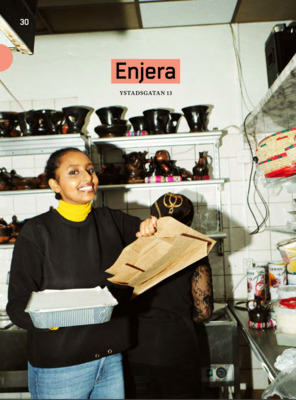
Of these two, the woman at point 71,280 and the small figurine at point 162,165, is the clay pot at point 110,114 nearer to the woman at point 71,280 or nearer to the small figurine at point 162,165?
the small figurine at point 162,165

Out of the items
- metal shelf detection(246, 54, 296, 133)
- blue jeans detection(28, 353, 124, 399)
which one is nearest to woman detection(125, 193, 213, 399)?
blue jeans detection(28, 353, 124, 399)

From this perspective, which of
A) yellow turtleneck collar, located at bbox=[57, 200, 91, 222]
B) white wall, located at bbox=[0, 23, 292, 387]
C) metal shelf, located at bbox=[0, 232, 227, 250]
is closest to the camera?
yellow turtleneck collar, located at bbox=[57, 200, 91, 222]

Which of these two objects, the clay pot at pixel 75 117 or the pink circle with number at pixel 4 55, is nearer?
the pink circle with number at pixel 4 55

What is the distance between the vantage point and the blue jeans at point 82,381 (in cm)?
120

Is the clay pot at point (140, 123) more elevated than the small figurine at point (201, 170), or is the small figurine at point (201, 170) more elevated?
the clay pot at point (140, 123)

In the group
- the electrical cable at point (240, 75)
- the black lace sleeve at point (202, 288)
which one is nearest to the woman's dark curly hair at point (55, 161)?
the black lace sleeve at point (202, 288)

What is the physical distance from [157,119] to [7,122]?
0.98 m

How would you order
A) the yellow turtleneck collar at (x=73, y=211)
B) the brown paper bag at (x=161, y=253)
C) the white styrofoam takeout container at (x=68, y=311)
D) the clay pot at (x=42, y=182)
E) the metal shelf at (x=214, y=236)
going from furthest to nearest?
the clay pot at (x=42, y=182)
the metal shelf at (x=214, y=236)
the yellow turtleneck collar at (x=73, y=211)
the brown paper bag at (x=161, y=253)
the white styrofoam takeout container at (x=68, y=311)

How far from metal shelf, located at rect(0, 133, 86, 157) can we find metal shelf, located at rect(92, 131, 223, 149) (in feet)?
0.41

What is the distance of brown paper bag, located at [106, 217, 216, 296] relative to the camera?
1070 mm

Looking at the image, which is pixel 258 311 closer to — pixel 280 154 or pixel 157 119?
pixel 280 154

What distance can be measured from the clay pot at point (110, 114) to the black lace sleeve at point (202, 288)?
4.20ft

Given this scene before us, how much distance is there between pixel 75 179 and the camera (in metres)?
1.35

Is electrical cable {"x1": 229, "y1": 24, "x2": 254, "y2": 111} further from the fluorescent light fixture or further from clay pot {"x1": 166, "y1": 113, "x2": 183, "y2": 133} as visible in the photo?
the fluorescent light fixture
